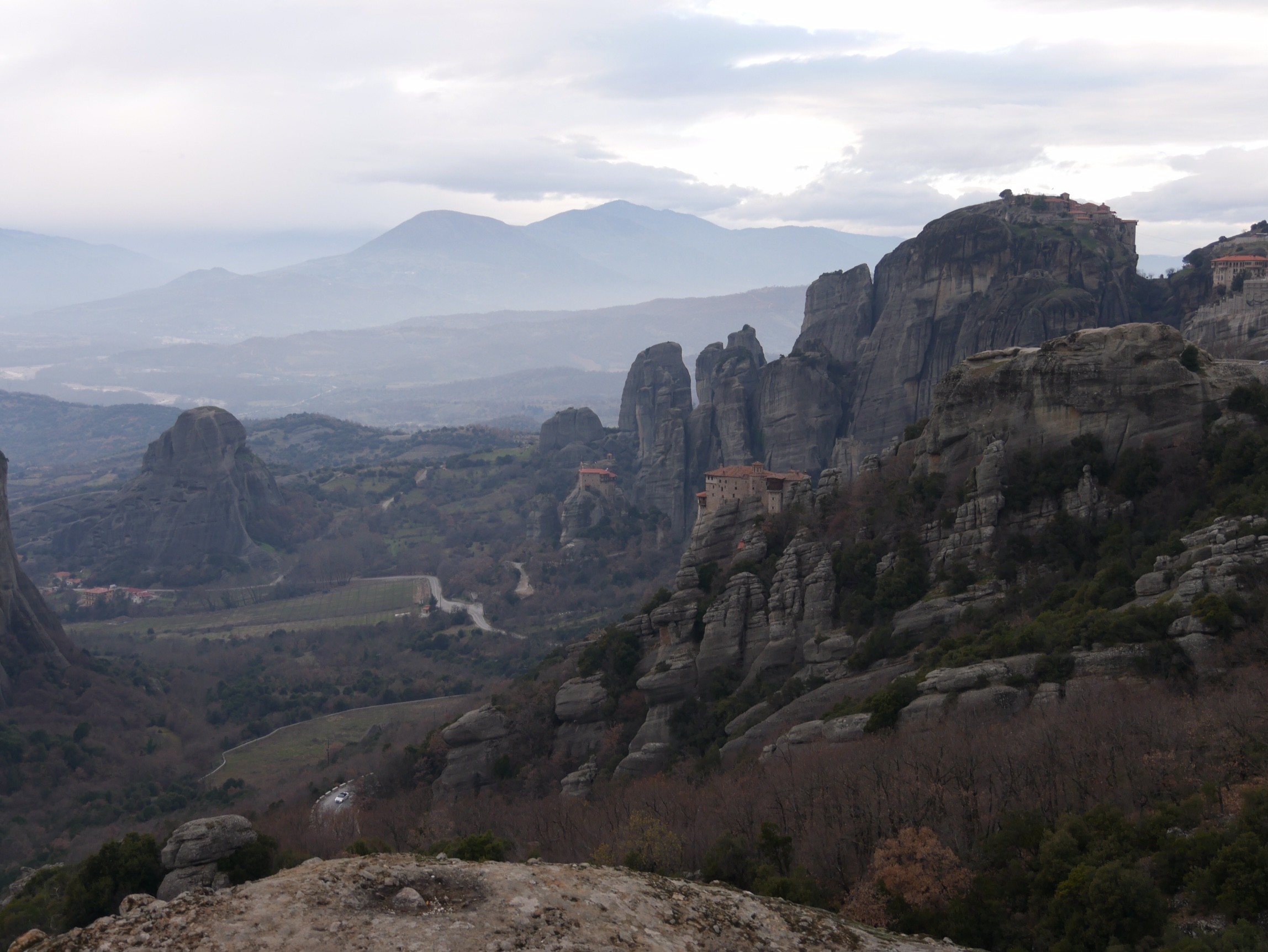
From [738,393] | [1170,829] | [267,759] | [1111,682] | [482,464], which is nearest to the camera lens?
[1170,829]

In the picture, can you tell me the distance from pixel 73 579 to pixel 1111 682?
118970mm

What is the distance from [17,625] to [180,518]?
2212 inches

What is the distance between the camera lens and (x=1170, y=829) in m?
24.9

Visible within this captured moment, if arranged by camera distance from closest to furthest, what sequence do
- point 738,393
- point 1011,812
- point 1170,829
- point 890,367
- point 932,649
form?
Result: point 1170,829
point 1011,812
point 932,649
point 890,367
point 738,393

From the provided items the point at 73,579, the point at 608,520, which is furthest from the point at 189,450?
the point at 608,520

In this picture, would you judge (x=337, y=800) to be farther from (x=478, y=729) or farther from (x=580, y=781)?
(x=580, y=781)

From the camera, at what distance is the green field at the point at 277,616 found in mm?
107812

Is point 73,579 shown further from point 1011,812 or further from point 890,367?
point 1011,812

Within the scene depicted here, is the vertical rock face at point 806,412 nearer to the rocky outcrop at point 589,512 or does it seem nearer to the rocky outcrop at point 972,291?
the rocky outcrop at point 972,291

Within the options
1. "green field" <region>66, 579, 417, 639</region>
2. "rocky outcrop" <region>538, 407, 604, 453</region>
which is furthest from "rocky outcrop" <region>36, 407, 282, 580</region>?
"rocky outcrop" <region>538, 407, 604, 453</region>

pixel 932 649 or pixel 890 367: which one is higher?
pixel 890 367

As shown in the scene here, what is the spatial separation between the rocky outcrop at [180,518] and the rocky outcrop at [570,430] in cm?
3888

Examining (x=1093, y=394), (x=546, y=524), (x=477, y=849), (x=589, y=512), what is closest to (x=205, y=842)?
(x=477, y=849)

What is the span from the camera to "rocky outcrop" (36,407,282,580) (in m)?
128
